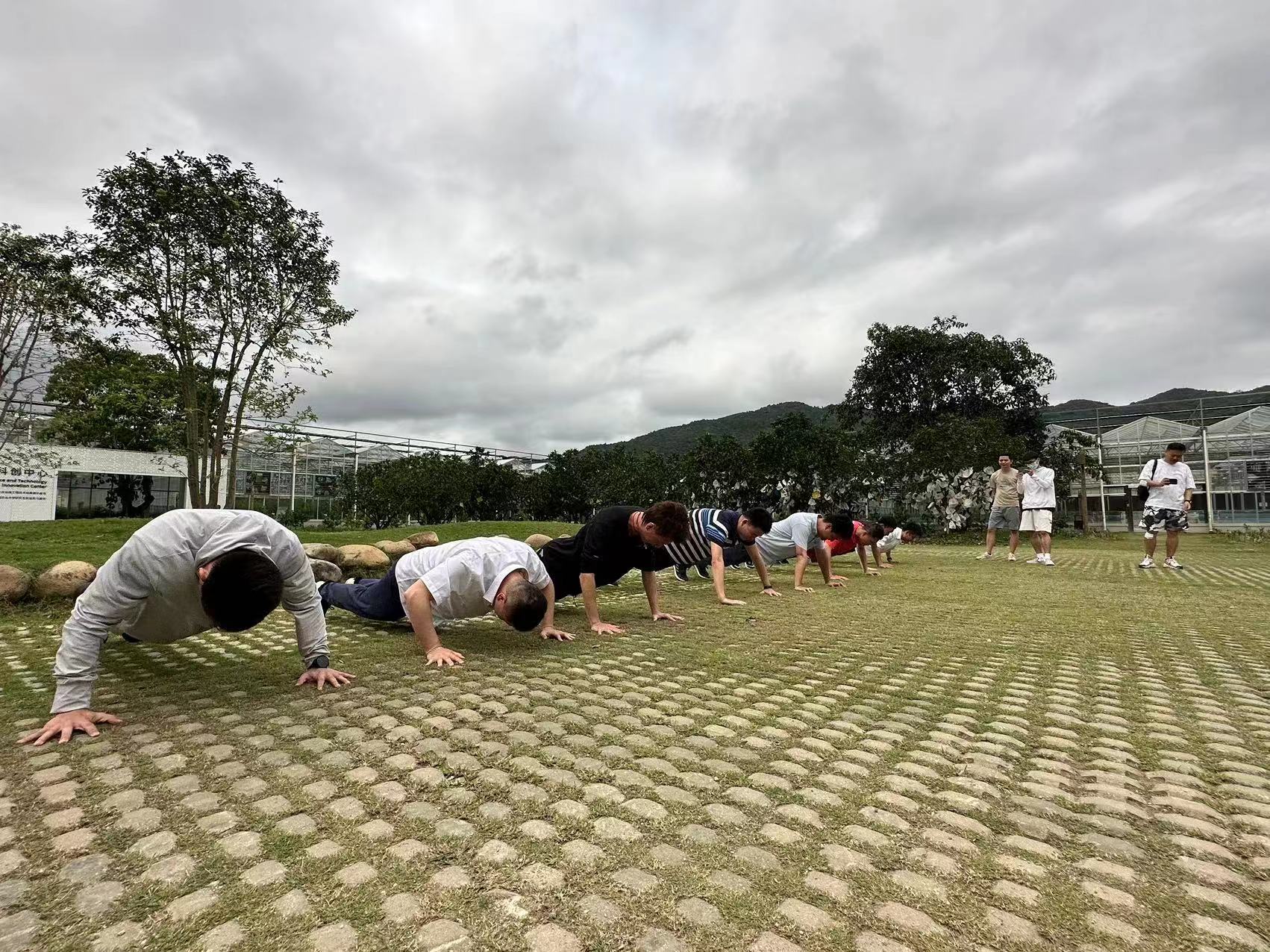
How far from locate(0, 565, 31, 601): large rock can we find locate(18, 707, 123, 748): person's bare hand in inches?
196

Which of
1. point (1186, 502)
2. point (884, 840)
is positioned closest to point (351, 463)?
point (1186, 502)

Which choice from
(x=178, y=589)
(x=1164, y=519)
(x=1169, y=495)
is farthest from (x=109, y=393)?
(x=1164, y=519)

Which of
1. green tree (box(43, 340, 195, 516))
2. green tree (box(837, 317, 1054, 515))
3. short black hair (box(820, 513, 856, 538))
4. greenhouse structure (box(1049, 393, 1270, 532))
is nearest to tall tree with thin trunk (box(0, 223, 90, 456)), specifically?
green tree (box(43, 340, 195, 516))

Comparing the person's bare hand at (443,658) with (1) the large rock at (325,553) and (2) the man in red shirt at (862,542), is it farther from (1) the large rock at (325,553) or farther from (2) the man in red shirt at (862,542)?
(2) the man in red shirt at (862,542)

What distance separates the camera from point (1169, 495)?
32.6 feet

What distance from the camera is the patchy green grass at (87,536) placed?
868 centimetres

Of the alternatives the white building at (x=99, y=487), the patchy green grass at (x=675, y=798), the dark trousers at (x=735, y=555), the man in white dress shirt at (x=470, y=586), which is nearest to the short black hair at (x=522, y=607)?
the man in white dress shirt at (x=470, y=586)

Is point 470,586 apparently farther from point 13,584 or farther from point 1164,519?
point 1164,519

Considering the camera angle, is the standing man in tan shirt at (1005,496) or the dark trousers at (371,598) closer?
the dark trousers at (371,598)

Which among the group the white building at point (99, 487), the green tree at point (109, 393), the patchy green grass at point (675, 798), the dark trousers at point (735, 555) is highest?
the green tree at point (109, 393)

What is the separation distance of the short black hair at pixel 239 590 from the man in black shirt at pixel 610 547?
8.41 feet

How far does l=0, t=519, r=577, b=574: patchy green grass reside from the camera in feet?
28.5

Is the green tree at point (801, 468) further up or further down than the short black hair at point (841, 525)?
further up

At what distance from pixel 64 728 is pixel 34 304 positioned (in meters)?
14.0
